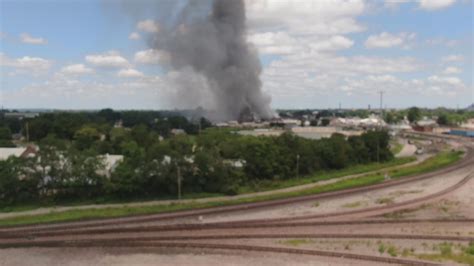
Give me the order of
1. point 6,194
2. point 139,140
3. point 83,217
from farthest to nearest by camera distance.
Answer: point 139,140, point 6,194, point 83,217

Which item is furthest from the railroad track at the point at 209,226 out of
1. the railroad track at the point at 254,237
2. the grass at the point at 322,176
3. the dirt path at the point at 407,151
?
the dirt path at the point at 407,151

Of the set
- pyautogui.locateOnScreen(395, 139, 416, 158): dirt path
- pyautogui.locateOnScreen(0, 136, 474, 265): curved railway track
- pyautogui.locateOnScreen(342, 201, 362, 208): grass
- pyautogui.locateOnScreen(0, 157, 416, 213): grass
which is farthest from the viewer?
pyautogui.locateOnScreen(395, 139, 416, 158): dirt path

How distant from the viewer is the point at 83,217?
80.4ft

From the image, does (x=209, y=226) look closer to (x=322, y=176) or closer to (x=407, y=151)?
(x=322, y=176)

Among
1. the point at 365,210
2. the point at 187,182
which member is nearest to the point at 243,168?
the point at 187,182

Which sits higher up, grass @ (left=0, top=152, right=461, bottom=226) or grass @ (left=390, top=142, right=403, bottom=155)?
grass @ (left=390, top=142, right=403, bottom=155)

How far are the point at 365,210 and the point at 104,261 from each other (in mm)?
15388

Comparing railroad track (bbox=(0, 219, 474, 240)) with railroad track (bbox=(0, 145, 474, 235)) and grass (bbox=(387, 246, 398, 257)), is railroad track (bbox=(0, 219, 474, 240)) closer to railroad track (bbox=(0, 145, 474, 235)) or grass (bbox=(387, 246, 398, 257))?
railroad track (bbox=(0, 145, 474, 235))

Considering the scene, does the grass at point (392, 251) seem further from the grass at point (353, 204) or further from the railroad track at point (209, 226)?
the grass at point (353, 204)

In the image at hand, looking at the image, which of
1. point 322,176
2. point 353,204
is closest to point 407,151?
point 322,176

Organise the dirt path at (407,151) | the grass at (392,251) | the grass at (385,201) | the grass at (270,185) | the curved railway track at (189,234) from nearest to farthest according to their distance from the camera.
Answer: the grass at (392,251), the curved railway track at (189,234), the grass at (270,185), the grass at (385,201), the dirt path at (407,151)

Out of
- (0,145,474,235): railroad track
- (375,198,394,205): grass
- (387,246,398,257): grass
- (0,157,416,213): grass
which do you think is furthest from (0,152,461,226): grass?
(387,246,398,257): grass

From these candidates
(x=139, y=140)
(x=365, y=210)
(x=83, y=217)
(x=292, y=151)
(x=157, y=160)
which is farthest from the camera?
(x=139, y=140)

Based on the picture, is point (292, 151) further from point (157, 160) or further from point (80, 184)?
point (80, 184)
